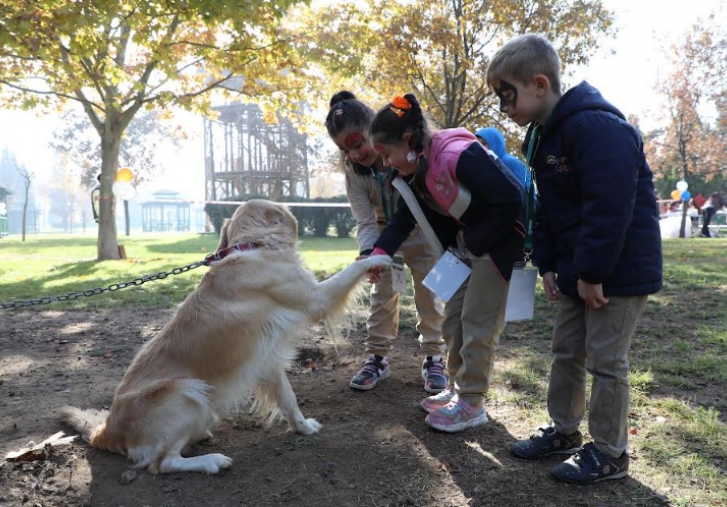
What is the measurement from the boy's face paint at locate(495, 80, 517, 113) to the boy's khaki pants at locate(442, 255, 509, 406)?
82cm

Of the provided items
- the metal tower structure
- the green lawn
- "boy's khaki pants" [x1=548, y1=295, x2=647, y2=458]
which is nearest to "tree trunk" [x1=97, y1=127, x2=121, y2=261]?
the green lawn

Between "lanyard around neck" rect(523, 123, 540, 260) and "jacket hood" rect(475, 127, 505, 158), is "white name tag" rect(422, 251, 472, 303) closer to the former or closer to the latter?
"lanyard around neck" rect(523, 123, 540, 260)

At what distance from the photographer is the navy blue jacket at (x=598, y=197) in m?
2.12

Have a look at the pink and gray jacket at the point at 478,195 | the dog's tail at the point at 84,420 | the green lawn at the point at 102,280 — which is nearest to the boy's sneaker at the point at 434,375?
the pink and gray jacket at the point at 478,195

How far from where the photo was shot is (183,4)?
26.8 ft

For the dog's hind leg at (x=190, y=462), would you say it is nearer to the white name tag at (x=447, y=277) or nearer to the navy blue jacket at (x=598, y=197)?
the white name tag at (x=447, y=277)

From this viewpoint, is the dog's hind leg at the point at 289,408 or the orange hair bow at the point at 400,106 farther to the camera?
the dog's hind leg at the point at 289,408

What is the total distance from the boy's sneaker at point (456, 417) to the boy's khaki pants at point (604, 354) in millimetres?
628

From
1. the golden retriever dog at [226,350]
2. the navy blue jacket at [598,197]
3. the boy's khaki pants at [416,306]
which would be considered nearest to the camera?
the navy blue jacket at [598,197]

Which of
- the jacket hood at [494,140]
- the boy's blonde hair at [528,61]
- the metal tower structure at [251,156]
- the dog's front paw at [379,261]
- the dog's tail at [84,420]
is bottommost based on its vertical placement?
the dog's tail at [84,420]

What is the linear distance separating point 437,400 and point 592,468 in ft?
3.54

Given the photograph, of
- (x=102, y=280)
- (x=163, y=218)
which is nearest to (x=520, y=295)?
(x=102, y=280)

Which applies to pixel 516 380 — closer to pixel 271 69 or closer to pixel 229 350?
pixel 229 350

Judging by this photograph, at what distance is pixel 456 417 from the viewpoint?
2943 mm
